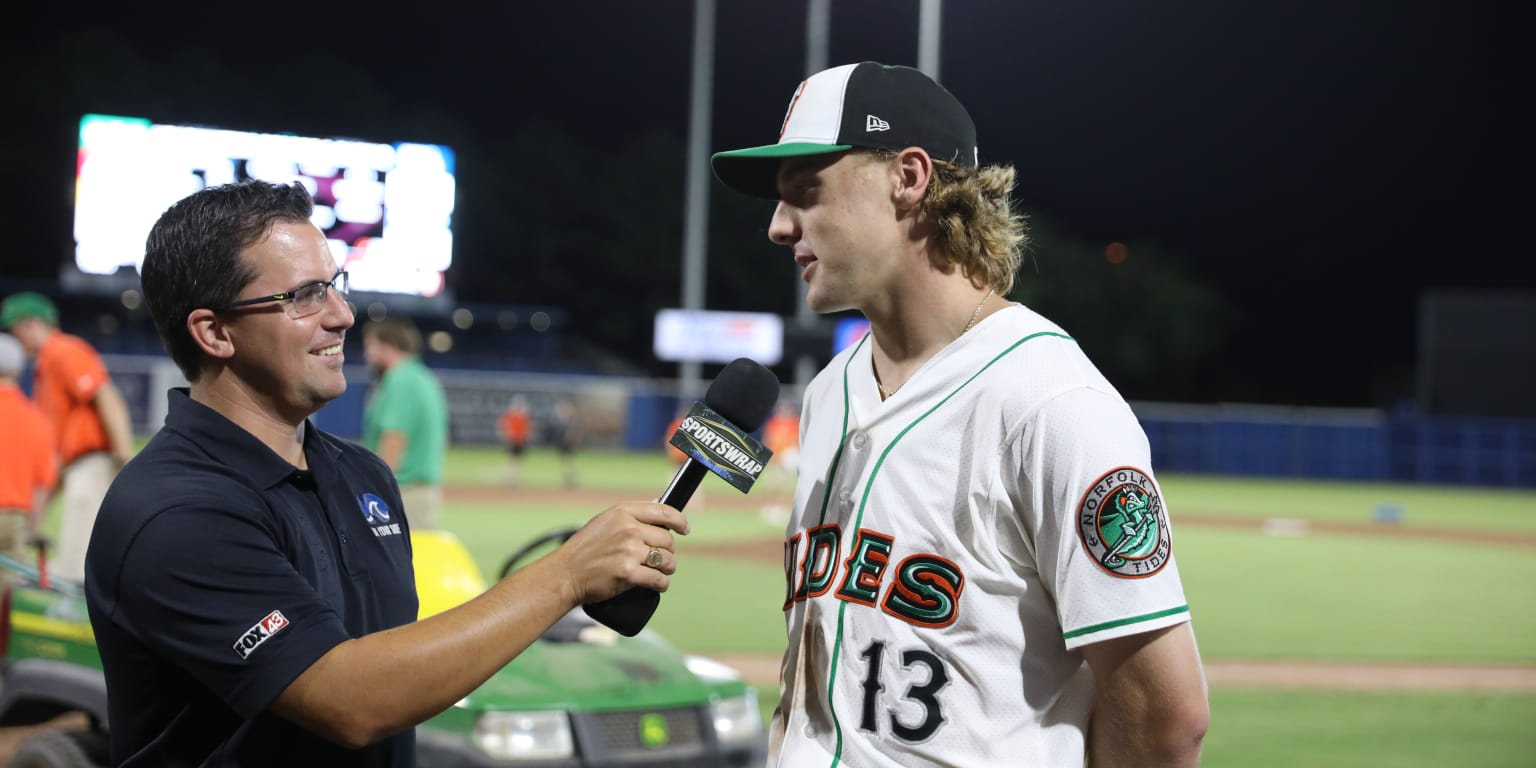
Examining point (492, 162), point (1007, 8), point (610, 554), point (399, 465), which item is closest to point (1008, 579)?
point (610, 554)

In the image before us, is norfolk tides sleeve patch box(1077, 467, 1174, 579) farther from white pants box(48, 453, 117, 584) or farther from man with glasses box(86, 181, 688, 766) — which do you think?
white pants box(48, 453, 117, 584)

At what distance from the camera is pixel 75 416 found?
8.61m

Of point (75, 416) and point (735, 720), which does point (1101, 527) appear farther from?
point (75, 416)

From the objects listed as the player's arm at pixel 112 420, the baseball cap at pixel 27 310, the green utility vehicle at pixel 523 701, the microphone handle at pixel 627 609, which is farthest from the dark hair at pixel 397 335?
the microphone handle at pixel 627 609

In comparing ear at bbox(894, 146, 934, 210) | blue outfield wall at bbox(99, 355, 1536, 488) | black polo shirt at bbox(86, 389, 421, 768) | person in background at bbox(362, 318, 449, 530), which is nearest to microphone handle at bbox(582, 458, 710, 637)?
black polo shirt at bbox(86, 389, 421, 768)

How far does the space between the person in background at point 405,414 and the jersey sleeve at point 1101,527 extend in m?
6.85

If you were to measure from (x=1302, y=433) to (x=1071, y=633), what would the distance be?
46301mm

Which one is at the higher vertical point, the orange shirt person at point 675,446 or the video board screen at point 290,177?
the video board screen at point 290,177

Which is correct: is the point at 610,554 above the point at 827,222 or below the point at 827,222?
below

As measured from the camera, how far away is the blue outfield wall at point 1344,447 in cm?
4362

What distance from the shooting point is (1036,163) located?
7600 cm

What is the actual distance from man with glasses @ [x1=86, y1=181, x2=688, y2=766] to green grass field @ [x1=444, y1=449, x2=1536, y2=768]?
5.73m

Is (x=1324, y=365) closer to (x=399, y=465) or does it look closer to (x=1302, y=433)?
(x=1302, y=433)

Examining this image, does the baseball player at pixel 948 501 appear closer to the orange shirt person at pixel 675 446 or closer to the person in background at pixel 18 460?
the orange shirt person at pixel 675 446
